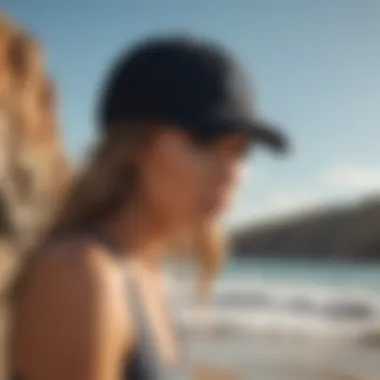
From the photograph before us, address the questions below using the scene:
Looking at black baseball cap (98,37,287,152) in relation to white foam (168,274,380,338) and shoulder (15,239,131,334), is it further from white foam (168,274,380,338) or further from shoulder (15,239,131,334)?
white foam (168,274,380,338)

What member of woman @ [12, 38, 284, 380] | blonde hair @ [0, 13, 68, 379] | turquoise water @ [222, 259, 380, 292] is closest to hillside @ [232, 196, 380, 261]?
turquoise water @ [222, 259, 380, 292]

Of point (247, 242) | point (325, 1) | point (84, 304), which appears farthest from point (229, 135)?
point (325, 1)

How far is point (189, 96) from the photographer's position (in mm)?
661

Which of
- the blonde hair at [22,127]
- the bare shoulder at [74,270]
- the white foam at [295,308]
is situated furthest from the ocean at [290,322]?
the bare shoulder at [74,270]

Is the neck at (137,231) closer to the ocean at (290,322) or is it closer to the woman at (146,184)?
the woman at (146,184)

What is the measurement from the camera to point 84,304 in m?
0.56

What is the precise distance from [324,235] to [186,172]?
20.4 inches

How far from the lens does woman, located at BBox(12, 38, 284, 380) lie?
58cm

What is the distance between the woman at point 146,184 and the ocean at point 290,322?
15.8 inches

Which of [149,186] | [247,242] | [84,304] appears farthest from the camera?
[247,242]

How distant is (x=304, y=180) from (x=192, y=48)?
0.50 m

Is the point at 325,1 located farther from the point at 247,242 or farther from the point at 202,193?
the point at 202,193

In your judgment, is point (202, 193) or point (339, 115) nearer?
point (202, 193)

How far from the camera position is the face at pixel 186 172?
2.20 feet
